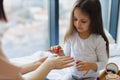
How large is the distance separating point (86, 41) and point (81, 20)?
135 millimetres

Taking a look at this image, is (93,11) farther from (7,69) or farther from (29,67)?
(7,69)

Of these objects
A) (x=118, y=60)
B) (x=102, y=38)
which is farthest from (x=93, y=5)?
(x=118, y=60)

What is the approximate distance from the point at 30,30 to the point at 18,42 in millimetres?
153

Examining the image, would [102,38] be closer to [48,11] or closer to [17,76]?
[17,76]

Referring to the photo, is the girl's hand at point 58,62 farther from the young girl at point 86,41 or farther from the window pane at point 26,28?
the window pane at point 26,28

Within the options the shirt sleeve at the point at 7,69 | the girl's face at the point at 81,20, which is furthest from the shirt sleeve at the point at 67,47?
the shirt sleeve at the point at 7,69

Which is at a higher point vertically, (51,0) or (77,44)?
(51,0)

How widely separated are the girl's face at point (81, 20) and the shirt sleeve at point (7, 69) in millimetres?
523

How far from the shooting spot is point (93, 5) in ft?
3.62

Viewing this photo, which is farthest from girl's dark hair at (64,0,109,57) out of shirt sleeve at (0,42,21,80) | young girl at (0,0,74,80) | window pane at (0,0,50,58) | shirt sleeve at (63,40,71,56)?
window pane at (0,0,50,58)

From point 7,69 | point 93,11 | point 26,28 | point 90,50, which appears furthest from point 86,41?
point 26,28

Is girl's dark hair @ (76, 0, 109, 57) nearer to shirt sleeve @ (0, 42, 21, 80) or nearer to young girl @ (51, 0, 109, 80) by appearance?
young girl @ (51, 0, 109, 80)

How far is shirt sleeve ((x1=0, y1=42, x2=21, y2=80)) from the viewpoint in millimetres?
663

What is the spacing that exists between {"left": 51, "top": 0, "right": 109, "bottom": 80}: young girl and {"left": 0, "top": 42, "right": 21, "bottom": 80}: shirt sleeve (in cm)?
43
